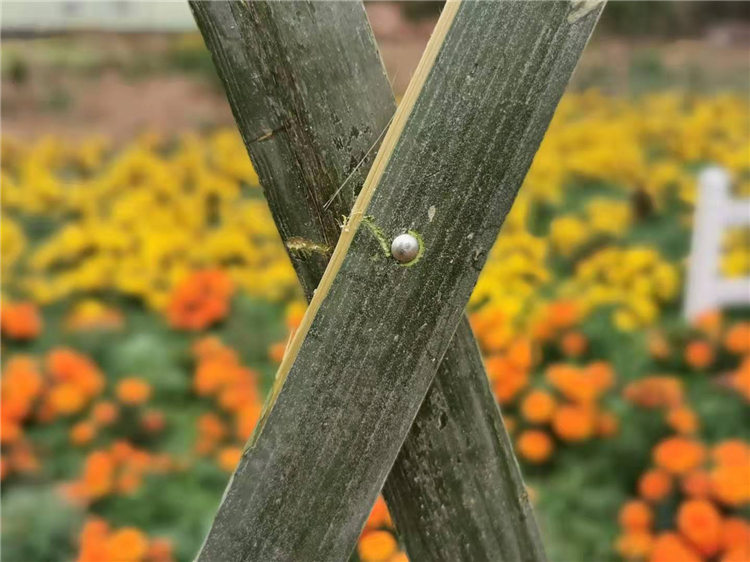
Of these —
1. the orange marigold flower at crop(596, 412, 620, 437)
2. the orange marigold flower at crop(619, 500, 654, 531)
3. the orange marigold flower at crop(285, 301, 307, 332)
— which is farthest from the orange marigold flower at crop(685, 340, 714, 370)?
the orange marigold flower at crop(285, 301, 307, 332)

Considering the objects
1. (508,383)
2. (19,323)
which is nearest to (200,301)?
(19,323)

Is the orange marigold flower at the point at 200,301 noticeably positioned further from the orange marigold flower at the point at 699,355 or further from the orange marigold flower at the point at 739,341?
the orange marigold flower at the point at 739,341

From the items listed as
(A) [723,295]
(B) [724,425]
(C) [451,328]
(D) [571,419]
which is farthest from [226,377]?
(A) [723,295]

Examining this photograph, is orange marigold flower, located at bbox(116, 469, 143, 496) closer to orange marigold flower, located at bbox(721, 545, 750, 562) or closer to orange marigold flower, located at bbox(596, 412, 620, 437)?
orange marigold flower, located at bbox(596, 412, 620, 437)

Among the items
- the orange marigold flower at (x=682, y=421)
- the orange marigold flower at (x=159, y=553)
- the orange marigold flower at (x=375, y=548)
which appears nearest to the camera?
the orange marigold flower at (x=375, y=548)

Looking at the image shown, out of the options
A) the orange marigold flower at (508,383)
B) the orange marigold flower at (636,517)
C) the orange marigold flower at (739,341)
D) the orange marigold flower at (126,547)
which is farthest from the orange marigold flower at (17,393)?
the orange marigold flower at (739,341)

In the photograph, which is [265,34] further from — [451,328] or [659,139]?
[659,139]

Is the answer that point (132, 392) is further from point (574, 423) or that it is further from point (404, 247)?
point (404, 247)
